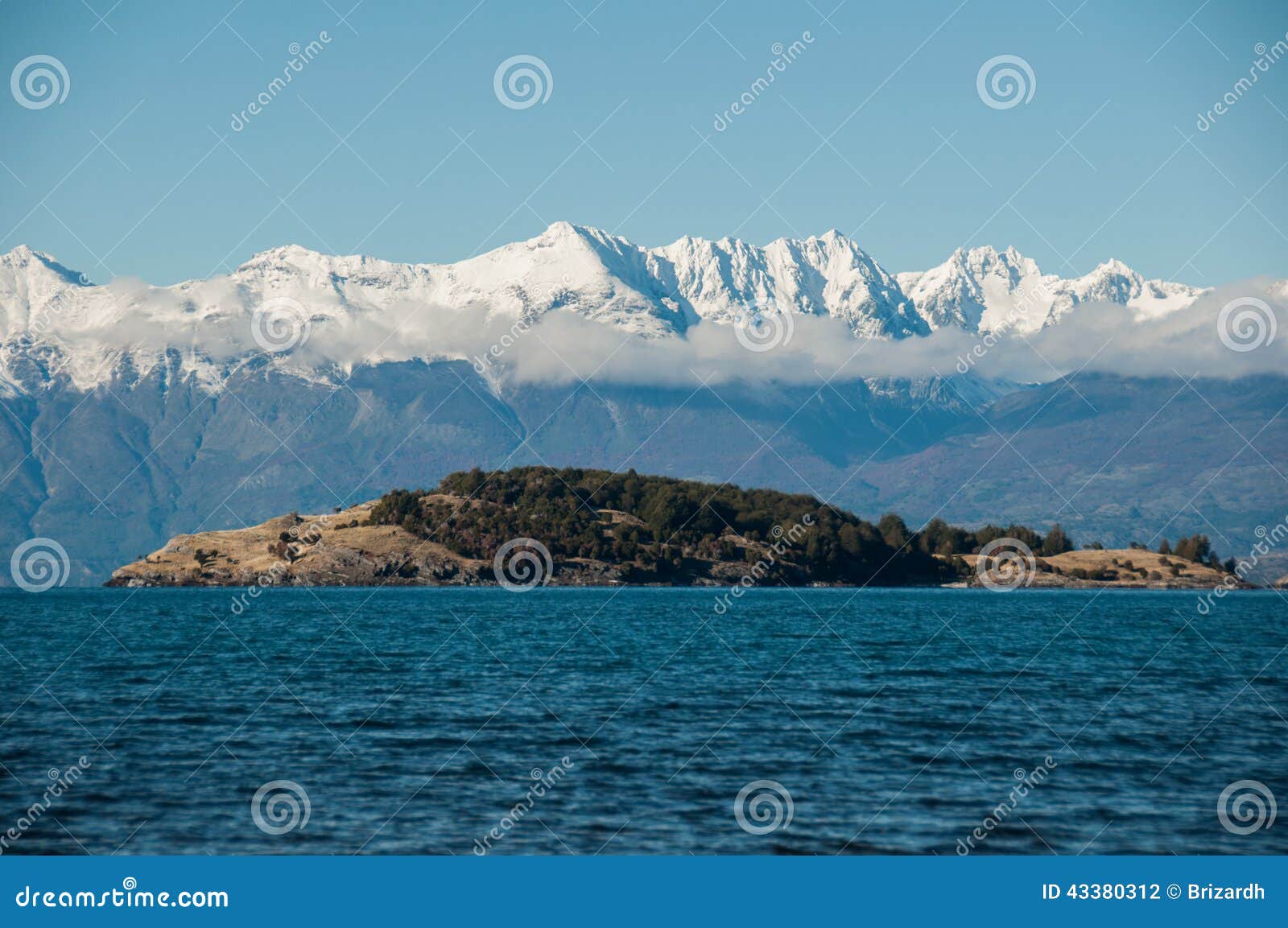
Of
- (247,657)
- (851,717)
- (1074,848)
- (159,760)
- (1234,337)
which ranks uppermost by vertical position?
(1234,337)

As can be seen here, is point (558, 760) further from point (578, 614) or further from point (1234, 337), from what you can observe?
point (1234, 337)

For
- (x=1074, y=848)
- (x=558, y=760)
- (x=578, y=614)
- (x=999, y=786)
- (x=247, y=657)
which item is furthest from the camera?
(x=578, y=614)

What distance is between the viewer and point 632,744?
4947 centimetres

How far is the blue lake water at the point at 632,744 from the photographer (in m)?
36.8

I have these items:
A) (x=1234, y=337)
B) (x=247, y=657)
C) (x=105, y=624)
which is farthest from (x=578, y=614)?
(x=1234, y=337)

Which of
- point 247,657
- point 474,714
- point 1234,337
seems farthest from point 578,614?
point 474,714

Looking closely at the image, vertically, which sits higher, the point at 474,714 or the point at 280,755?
the point at 474,714

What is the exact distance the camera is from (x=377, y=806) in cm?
3897

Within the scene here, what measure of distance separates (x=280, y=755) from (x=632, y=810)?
46.9 ft

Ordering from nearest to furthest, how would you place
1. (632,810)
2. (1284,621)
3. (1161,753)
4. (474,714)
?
(632,810) < (1161,753) < (474,714) < (1284,621)

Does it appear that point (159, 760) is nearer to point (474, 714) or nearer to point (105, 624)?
point (474, 714)

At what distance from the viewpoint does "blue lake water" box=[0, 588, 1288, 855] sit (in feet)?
121

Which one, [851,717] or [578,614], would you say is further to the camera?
[578,614]

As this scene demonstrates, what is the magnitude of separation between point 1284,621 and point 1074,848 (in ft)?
439
